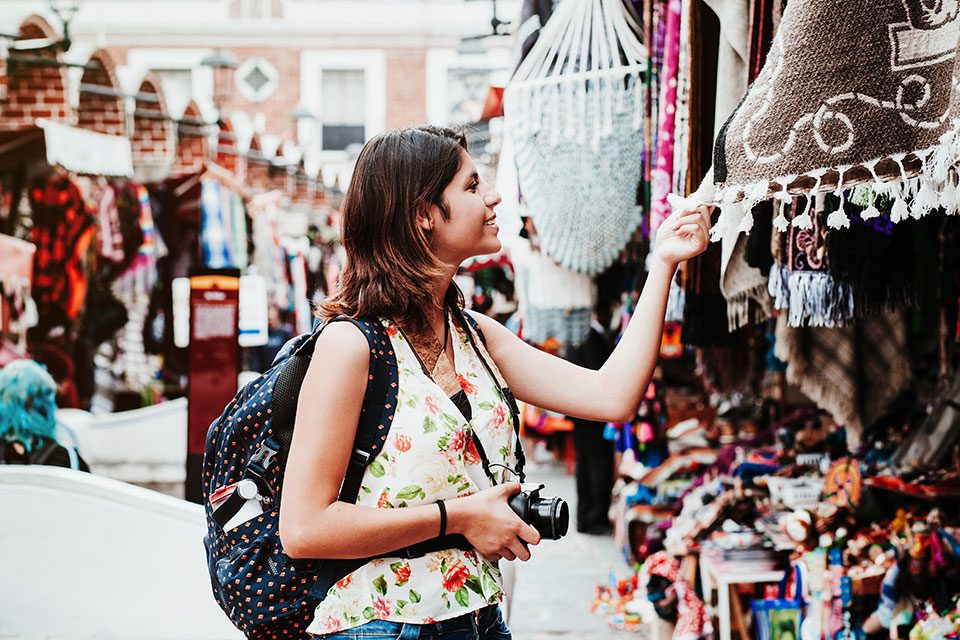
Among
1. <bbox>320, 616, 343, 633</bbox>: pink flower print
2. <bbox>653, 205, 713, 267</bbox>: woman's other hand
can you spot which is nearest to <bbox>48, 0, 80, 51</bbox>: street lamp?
<bbox>653, 205, 713, 267</bbox>: woman's other hand

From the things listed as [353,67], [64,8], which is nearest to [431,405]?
[64,8]

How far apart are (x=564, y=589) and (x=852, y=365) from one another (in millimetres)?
2934

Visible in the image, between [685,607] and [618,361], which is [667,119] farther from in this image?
[685,607]

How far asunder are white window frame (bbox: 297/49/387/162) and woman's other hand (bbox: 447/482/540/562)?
2092 cm

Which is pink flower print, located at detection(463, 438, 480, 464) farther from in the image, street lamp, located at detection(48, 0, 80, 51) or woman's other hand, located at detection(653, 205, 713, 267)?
street lamp, located at detection(48, 0, 80, 51)

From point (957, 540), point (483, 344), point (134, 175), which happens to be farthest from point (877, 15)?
point (134, 175)

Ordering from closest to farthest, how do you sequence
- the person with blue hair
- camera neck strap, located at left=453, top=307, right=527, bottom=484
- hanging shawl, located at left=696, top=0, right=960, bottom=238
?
hanging shawl, located at left=696, top=0, right=960, bottom=238 → camera neck strap, located at left=453, top=307, right=527, bottom=484 → the person with blue hair

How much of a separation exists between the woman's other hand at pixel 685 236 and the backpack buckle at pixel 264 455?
762mm

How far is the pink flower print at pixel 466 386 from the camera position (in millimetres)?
1810

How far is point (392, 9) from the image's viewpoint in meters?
22.0

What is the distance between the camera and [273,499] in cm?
173

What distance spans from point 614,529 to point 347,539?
6822 millimetres

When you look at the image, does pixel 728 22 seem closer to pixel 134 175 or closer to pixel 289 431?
pixel 289 431

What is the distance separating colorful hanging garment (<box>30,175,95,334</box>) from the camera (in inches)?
284
